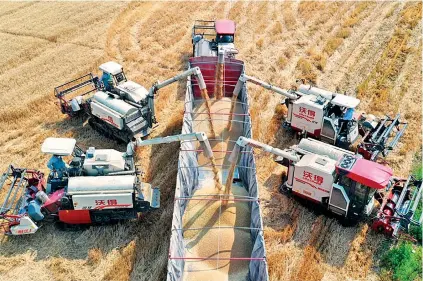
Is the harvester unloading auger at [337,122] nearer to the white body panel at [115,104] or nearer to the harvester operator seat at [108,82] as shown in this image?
the white body panel at [115,104]

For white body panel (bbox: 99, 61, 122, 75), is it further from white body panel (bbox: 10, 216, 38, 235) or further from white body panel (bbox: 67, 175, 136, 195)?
white body panel (bbox: 10, 216, 38, 235)

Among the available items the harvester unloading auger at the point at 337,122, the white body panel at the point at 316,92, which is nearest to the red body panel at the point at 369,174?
the harvester unloading auger at the point at 337,122

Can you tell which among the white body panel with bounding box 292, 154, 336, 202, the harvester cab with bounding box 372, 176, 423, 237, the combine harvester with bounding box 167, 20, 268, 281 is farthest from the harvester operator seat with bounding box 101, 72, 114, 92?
the harvester cab with bounding box 372, 176, 423, 237

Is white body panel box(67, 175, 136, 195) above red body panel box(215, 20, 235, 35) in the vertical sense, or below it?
below

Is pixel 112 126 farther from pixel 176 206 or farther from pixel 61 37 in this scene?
pixel 61 37

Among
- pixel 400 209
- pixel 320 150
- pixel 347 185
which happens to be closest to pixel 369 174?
pixel 347 185

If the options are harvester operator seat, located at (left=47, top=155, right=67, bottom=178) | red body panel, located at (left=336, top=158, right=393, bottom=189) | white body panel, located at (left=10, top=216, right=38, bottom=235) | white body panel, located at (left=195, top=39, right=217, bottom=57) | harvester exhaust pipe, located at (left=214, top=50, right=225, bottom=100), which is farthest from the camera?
white body panel, located at (left=195, top=39, right=217, bottom=57)
